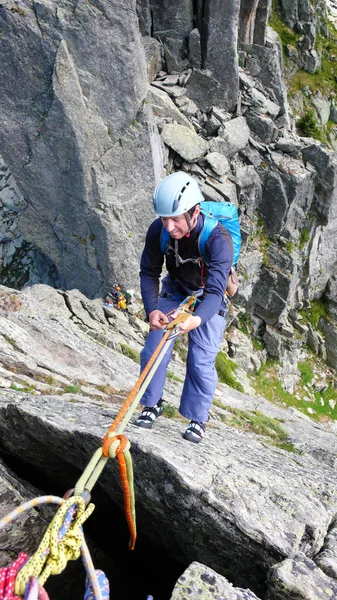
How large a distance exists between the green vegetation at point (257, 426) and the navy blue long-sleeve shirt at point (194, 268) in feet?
22.9

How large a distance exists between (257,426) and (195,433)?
7.96 m

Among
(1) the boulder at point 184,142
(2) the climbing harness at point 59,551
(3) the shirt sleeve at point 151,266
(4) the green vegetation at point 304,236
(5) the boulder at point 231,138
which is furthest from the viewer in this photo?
(4) the green vegetation at point 304,236

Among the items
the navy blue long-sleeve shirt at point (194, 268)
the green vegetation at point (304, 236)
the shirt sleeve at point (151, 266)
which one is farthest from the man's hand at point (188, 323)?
the green vegetation at point (304, 236)

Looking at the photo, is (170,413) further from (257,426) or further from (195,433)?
(257,426)

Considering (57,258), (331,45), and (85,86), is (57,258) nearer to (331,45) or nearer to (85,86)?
(85,86)

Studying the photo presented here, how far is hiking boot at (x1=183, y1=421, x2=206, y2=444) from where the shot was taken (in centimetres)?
664

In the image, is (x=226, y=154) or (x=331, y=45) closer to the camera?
(x=226, y=154)

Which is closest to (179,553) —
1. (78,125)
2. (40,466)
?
(40,466)

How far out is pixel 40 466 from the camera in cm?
649

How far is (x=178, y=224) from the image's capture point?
257 inches

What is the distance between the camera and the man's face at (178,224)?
6480 millimetres

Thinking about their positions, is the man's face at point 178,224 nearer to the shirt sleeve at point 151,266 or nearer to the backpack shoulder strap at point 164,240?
the backpack shoulder strap at point 164,240

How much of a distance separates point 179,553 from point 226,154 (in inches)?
955

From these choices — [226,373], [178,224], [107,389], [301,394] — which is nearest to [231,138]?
[226,373]
